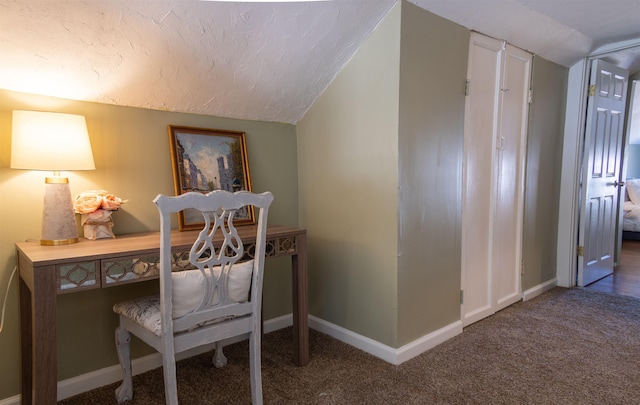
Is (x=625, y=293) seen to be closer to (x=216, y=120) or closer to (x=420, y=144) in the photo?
(x=420, y=144)

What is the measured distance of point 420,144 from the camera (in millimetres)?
2064

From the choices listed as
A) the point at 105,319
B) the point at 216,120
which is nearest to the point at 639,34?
the point at 216,120

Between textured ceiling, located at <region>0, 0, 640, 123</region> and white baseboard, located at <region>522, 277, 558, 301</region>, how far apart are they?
192 centimetres

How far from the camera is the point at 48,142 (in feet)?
4.96

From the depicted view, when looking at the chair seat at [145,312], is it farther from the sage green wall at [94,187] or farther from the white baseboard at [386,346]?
the white baseboard at [386,346]

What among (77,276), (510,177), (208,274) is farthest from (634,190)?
(77,276)

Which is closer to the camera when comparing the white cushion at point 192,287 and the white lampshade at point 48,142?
the white cushion at point 192,287

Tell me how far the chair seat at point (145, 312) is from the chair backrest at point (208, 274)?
0.35 feet

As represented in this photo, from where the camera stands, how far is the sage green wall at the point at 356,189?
6.56 ft

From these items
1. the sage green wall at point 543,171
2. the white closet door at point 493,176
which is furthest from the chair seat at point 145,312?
the sage green wall at point 543,171

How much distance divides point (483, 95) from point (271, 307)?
1963 millimetres

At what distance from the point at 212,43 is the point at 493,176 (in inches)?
77.4

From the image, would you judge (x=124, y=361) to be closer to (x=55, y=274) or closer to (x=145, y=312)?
(x=145, y=312)

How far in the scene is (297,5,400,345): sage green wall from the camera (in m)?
2.00
